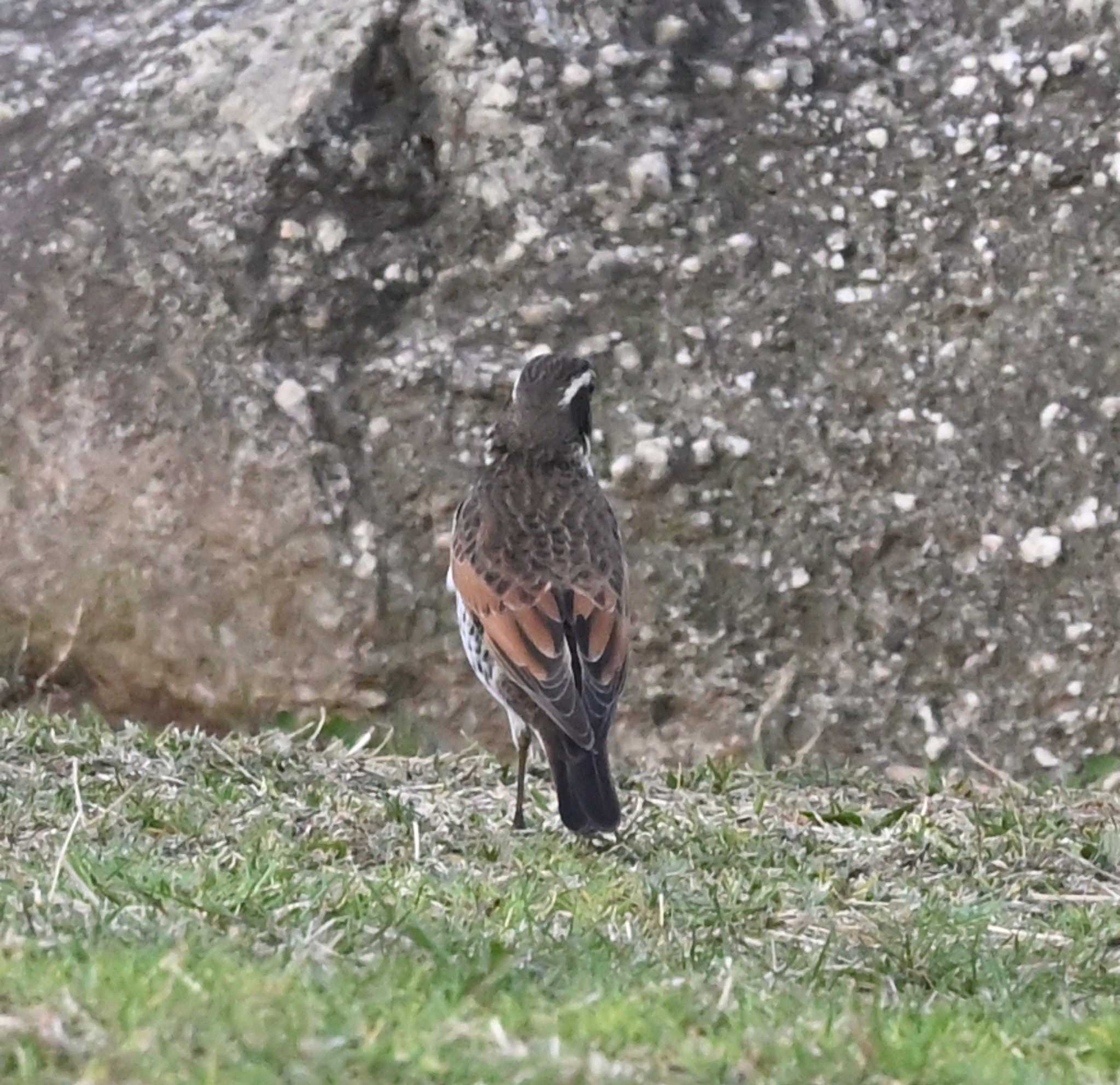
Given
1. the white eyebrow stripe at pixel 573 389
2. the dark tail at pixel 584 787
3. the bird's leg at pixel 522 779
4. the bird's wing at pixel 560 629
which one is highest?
the white eyebrow stripe at pixel 573 389

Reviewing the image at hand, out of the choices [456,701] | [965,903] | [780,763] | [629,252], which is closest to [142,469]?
[456,701]

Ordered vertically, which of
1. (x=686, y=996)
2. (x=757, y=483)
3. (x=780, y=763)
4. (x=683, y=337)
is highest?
(x=686, y=996)

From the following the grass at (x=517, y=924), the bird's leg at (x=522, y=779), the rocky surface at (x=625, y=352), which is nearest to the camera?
the grass at (x=517, y=924)

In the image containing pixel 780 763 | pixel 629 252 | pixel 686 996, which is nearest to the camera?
pixel 686 996

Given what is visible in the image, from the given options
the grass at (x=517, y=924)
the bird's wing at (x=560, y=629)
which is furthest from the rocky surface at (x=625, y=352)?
the bird's wing at (x=560, y=629)

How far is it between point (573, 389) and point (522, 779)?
1.39 meters

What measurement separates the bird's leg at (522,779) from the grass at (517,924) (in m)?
0.08

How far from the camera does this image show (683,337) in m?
7.55

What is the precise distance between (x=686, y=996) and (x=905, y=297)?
432cm

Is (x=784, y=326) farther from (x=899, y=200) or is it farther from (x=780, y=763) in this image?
(x=780, y=763)

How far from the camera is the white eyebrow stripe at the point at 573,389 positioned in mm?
6500

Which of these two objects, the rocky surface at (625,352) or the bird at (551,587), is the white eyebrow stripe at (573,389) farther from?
the rocky surface at (625,352)

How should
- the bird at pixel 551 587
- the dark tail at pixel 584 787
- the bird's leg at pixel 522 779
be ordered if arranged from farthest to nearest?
the bird's leg at pixel 522 779 < the bird at pixel 551 587 < the dark tail at pixel 584 787

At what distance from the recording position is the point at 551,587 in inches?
232
